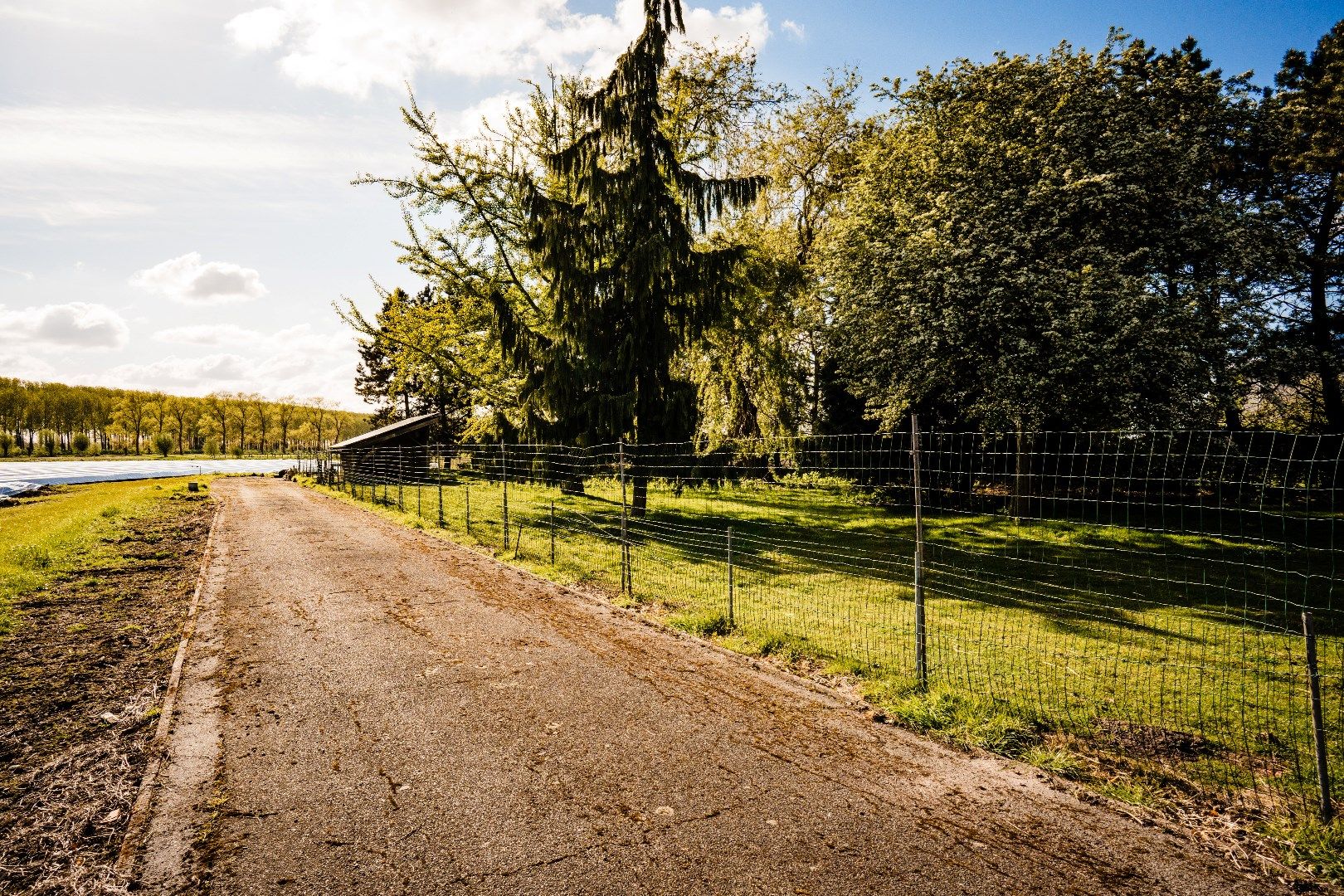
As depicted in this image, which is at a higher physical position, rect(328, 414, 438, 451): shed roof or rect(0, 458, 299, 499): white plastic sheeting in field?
rect(328, 414, 438, 451): shed roof

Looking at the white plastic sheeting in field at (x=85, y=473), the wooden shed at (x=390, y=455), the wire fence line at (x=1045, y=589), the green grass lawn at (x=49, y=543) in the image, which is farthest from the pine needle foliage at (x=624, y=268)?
the white plastic sheeting in field at (x=85, y=473)

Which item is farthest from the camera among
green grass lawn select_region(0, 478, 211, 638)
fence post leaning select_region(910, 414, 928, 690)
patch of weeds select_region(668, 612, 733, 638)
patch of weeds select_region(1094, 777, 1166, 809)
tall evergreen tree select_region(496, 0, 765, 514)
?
tall evergreen tree select_region(496, 0, 765, 514)

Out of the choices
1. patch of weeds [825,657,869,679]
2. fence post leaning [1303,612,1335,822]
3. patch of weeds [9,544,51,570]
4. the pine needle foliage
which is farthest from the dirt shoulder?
the pine needle foliage

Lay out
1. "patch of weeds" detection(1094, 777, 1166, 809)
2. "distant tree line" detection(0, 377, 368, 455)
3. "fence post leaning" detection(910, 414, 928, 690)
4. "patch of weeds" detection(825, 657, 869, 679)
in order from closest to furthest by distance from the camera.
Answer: "patch of weeds" detection(1094, 777, 1166, 809), "fence post leaning" detection(910, 414, 928, 690), "patch of weeds" detection(825, 657, 869, 679), "distant tree line" detection(0, 377, 368, 455)

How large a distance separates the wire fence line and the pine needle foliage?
4.67 ft

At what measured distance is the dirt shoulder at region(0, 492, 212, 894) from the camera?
10.7 ft

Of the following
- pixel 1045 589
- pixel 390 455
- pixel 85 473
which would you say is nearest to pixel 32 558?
pixel 390 455

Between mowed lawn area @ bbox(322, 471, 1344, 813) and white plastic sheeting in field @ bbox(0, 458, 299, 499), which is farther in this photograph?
white plastic sheeting in field @ bbox(0, 458, 299, 499)

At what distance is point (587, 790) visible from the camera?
3.82 meters

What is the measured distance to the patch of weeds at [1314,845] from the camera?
3012 millimetres

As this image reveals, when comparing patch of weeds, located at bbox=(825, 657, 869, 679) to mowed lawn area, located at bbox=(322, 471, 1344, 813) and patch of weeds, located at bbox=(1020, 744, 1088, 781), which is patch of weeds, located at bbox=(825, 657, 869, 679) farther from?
patch of weeds, located at bbox=(1020, 744, 1088, 781)

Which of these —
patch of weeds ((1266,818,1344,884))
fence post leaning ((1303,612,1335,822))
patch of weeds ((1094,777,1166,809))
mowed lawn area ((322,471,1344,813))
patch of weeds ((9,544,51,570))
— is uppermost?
fence post leaning ((1303,612,1335,822))

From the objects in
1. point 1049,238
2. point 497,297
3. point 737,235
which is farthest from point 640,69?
point 1049,238

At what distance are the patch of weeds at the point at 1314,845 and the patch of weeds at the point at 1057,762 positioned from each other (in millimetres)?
881
